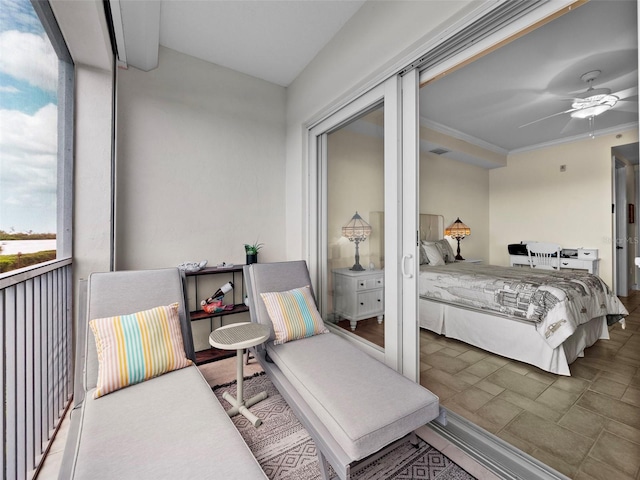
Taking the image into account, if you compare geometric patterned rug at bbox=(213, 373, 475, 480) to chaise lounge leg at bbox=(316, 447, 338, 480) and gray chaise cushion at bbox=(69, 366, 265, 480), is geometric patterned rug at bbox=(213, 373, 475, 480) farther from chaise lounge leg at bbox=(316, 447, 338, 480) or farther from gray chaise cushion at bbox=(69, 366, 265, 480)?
gray chaise cushion at bbox=(69, 366, 265, 480)

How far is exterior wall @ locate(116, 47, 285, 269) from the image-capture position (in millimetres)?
2488

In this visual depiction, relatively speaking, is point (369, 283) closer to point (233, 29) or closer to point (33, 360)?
point (33, 360)

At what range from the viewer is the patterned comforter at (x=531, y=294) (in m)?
2.14

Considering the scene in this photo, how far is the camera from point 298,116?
306 cm

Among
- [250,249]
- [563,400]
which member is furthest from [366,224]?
[563,400]

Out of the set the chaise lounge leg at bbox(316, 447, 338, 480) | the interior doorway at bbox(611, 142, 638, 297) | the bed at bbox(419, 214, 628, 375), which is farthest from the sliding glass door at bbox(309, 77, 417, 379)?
the interior doorway at bbox(611, 142, 638, 297)

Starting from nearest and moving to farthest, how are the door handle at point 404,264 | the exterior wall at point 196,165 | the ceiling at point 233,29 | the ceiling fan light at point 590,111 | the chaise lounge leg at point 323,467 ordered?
1. the chaise lounge leg at point 323,467
2. the ceiling fan light at point 590,111
3. the door handle at point 404,264
4. the ceiling at point 233,29
5. the exterior wall at point 196,165

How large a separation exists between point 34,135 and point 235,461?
1.96m

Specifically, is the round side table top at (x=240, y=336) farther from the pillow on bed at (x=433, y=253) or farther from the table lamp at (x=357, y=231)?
the pillow on bed at (x=433, y=253)

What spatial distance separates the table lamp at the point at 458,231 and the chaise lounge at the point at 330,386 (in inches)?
54.2

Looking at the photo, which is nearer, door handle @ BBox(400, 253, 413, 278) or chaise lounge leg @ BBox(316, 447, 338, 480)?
chaise lounge leg @ BBox(316, 447, 338, 480)

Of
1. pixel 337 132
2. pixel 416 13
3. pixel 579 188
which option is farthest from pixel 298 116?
pixel 579 188

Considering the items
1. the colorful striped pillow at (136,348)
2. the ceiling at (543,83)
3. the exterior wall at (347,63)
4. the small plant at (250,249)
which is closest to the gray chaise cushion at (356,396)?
the colorful striped pillow at (136,348)

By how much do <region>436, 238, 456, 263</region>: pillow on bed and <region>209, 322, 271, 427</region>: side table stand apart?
1.61 metres
